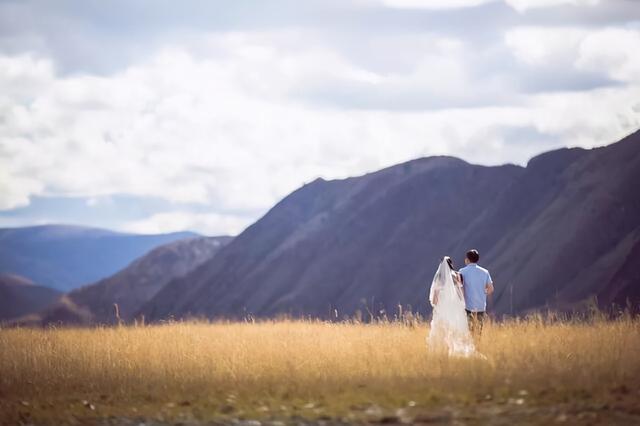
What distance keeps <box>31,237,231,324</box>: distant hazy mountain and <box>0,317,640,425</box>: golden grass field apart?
121453 millimetres

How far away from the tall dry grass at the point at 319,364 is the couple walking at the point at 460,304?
17.2 inches

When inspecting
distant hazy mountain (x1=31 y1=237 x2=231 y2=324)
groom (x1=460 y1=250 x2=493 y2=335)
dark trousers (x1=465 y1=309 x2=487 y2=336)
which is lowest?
dark trousers (x1=465 y1=309 x2=487 y2=336)

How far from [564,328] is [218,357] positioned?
6.83 metres

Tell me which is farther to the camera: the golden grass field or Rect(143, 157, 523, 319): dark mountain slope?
Rect(143, 157, 523, 319): dark mountain slope

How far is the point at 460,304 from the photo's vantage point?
1662cm

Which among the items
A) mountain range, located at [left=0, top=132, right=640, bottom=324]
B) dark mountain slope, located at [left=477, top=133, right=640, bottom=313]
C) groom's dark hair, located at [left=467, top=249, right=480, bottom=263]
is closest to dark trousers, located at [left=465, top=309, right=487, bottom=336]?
groom's dark hair, located at [left=467, top=249, right=480, bottom=263]

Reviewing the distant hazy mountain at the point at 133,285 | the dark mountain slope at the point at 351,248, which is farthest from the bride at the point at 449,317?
the distant hazy mountain at the point at 133,285

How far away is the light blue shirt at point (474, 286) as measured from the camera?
54.3 feet

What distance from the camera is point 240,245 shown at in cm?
13812

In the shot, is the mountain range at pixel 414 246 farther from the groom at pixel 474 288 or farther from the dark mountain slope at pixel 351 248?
the groom at pixel 474 288

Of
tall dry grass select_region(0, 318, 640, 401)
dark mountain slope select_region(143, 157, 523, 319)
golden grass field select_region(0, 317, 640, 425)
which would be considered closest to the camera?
golden grass field select_region(0, 317, 640, 425)

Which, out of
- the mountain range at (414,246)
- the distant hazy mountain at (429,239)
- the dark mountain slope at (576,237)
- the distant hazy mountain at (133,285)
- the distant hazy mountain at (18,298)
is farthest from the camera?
the distant hazy mountain at (18,298)

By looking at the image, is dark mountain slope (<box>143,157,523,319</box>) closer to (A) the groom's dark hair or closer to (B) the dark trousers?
(B) the dark trousers

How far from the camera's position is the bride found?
1609 cm
